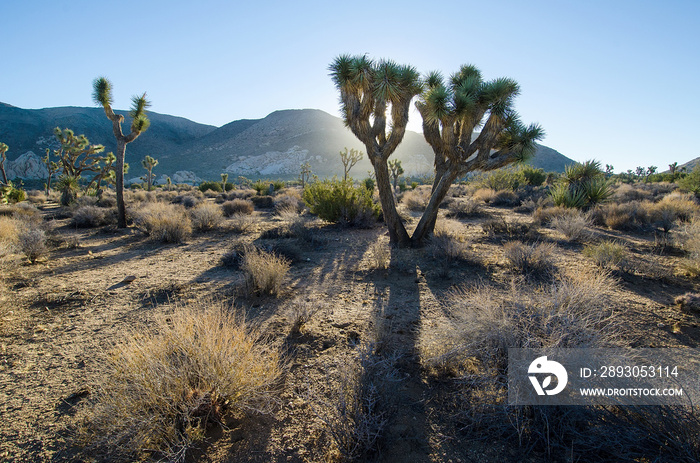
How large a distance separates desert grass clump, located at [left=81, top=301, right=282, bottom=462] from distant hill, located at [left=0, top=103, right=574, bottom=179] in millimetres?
71003

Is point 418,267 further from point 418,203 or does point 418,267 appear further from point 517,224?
point 418,203

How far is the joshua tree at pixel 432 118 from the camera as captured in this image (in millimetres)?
8195

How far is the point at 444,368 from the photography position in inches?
127

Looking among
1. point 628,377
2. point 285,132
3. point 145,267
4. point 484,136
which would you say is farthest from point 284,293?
point 285,132

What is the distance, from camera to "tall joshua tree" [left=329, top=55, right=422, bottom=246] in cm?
822

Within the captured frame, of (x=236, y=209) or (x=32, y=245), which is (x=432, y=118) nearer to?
(x=32, y=245)

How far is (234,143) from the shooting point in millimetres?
85688

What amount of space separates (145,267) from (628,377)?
8.46m

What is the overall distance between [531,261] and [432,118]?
436 cm

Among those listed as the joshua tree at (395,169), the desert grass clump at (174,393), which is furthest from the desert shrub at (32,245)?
the joshua tree at (395,169)

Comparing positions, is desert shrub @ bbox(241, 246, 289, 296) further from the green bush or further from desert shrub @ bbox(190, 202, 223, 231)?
the green bush

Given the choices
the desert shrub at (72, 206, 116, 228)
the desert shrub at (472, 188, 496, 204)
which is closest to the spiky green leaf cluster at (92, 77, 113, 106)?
the desert shrub at (72, 206, 116, 228)

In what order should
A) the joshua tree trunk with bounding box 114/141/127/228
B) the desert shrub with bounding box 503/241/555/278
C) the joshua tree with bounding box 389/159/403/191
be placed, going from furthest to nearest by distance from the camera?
the joshua tree with bounding box 389/159/403/191 → the joshua tree trunk with bounding box 114/141/127/228 → the desert shrub with bounding box 503/241/555/278

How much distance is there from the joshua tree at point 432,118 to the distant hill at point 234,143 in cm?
6453
